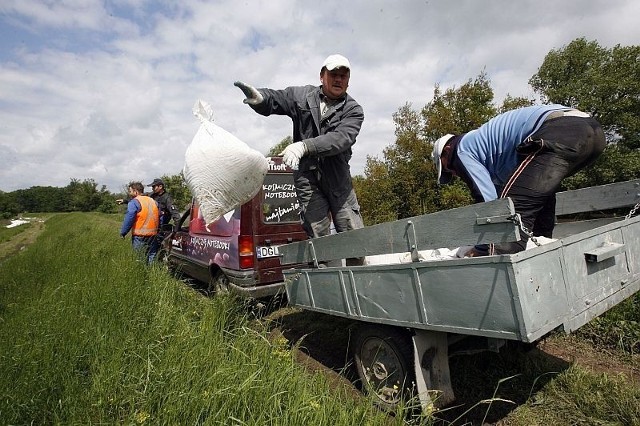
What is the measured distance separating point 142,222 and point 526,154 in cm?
569

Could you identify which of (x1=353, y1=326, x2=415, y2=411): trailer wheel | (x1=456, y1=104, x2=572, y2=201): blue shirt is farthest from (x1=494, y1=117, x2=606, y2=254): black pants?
(x1=353, y1=326, x2=415, y2=411): trailer wheel

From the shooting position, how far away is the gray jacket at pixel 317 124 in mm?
2943

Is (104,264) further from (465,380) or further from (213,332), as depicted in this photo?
(465,380)

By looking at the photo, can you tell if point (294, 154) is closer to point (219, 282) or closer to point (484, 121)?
point (219, 282)

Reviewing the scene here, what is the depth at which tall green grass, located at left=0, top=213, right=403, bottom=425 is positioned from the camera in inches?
68.8

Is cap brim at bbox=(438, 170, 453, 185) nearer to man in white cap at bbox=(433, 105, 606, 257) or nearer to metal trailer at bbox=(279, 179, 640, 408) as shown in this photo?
man in white cap at bbox=(433, 105, 606, 257)

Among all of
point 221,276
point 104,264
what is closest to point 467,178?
point 221,276

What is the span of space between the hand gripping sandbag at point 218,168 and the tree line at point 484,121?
28.4 ft

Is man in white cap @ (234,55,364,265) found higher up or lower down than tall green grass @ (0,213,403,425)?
higher up

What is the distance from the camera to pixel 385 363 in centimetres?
245

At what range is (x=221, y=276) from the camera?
4.78 meters

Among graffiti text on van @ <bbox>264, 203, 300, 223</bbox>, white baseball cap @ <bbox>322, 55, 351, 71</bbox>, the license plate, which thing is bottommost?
the license plate

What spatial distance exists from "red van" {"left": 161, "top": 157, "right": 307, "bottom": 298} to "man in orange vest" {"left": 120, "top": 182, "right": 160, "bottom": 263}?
1.53 m

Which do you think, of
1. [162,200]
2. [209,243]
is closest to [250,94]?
[209,243]
